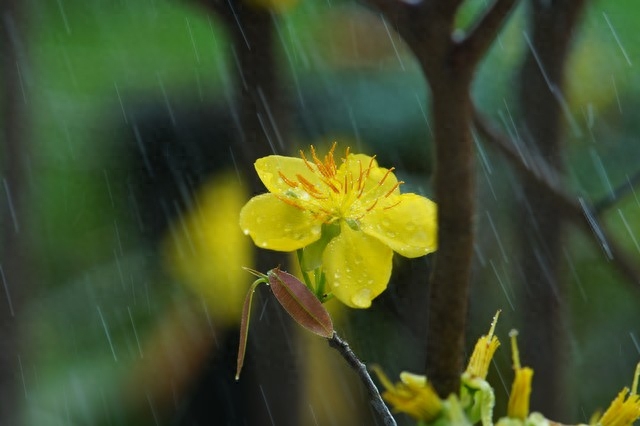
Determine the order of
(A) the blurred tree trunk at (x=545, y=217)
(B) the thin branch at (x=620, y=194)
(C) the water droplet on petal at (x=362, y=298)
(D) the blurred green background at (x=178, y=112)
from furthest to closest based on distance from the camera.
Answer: (D) the blurred green background at (x=178, y=112)
(A) the blurred tree trunk at (x=545, y=217)
(B) the thin branch at (x=620, y=194)
(C) the water droplet on petal at (x=362, y=298)

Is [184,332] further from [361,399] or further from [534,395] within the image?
[534,395]

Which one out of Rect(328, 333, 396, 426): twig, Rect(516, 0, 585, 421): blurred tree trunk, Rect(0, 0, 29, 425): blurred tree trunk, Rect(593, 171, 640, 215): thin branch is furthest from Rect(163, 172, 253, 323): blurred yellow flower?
Rect(328, 333, 396, 426): twig

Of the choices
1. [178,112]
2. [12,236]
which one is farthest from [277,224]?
[178,112]

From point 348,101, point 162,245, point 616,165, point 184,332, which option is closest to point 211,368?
point 184,332

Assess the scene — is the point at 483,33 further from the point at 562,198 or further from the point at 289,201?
the point at 562,198

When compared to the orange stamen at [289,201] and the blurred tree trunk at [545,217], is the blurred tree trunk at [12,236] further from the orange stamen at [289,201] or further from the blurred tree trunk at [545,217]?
the orange stamen at [289,201]

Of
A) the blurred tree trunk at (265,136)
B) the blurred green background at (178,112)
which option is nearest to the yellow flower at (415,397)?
the blurred tree trunk at (265,136)
